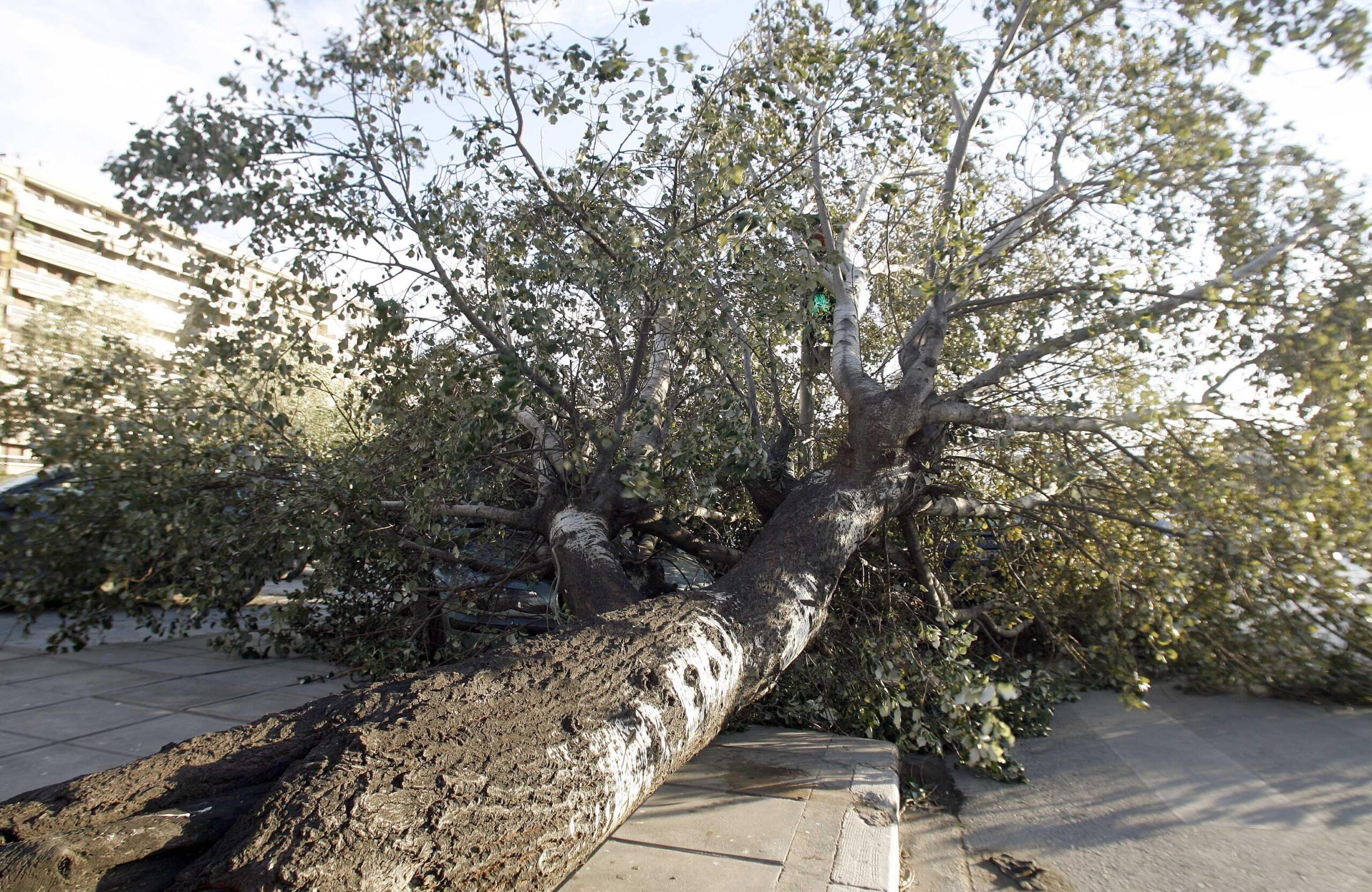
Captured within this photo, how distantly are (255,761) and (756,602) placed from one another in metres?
2.44

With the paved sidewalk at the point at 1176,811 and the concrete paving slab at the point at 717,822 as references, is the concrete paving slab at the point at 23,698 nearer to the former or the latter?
the concrete paving slab at the point at 717,822

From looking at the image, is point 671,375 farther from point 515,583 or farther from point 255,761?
point 255,761

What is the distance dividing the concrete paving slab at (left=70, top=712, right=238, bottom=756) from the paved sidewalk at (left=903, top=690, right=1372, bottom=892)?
418 centimetres

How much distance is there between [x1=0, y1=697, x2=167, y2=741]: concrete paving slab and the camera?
482cm

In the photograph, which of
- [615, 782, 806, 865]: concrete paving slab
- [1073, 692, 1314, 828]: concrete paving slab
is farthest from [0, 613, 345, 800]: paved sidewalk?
[1073, 692, 1314, 828]: concrete paving slab

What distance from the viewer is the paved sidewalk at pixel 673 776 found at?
3.35 m

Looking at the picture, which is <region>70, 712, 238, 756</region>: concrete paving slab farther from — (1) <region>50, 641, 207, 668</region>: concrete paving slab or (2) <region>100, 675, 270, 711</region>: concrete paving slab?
(1) <region>50, 641, 207, 668</region>: concrete paving slab

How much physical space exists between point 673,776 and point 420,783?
2461mm

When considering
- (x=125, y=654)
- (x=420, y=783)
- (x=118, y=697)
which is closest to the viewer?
(x=420, y=783)

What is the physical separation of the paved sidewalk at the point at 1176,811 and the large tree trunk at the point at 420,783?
1.71 meters

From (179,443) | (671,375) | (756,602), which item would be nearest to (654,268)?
(671,375)

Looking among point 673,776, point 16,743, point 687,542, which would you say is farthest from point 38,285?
point 673,776

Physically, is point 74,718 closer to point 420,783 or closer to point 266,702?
point 266,702

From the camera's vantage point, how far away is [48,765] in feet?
13.9
